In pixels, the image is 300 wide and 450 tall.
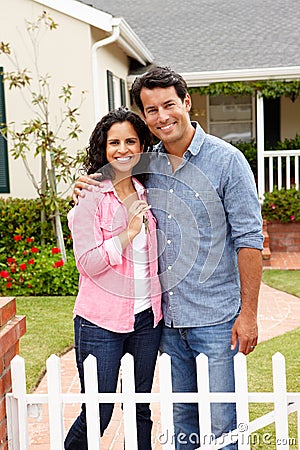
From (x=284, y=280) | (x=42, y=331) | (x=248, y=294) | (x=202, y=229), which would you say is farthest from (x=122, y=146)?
(x=284, y=280)

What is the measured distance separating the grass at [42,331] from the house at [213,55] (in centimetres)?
298

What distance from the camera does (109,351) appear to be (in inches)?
122

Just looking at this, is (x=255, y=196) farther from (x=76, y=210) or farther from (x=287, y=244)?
(x=287, y=244)

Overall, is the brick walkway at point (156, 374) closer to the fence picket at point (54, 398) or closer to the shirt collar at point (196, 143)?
the fence picket at point (54, 398)

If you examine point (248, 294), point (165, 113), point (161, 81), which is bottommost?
point (248, 294)

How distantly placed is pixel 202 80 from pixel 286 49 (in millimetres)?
2026

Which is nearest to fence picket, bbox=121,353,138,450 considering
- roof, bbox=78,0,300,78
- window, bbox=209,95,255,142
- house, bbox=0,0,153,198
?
house, bbox=0,0,153,198

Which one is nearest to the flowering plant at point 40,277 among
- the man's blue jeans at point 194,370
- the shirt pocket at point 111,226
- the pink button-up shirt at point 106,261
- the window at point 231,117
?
the man's blue jeans at point 194,370

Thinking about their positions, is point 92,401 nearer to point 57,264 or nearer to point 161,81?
point 161,81

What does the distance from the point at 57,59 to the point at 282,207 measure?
4.18 m

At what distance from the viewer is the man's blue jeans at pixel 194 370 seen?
10.0ft

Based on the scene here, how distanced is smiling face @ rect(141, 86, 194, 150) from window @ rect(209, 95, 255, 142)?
11904 millimetres

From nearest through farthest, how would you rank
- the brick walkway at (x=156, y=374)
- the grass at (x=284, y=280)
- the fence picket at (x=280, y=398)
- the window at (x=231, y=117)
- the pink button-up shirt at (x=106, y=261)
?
the fence picket at (x=280, y=398) < the pink button-up shirt at (x=106, y=261) < the brick walkway at (x=156, y=374) < the grass at (x=284, y=280) < the window at (x=231, y=117)

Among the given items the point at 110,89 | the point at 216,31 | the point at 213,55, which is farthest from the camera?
the point at 216,31
